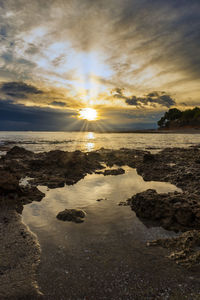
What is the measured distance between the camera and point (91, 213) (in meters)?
7.60

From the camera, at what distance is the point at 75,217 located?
23.0 ft

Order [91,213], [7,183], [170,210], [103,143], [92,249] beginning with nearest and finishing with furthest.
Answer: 1. [92,249]
2. [170,210]
3. [91,213]
4. [7,183]
5. [103,143]

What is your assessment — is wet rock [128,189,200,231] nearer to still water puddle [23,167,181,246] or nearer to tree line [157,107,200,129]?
still water puddle [23,167,181,246]

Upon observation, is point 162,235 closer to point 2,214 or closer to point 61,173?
point 2,214

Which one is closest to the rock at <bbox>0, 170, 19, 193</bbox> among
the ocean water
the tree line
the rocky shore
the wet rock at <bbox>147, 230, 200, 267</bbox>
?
the rocky shore

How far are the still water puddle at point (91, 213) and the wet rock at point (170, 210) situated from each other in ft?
1.42

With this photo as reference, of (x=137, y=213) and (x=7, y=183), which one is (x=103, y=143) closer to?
(x=7, y=183)

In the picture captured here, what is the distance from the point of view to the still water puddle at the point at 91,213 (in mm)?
6055

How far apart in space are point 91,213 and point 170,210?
10.4ft

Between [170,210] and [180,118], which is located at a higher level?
[180,118]

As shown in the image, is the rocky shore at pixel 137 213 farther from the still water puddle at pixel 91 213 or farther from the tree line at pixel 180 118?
the tree line at pixel 180 118

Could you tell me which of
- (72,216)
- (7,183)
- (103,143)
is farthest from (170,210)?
(103,143)

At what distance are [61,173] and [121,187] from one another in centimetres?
537

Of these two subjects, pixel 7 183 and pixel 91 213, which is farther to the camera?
pixel 7 183
